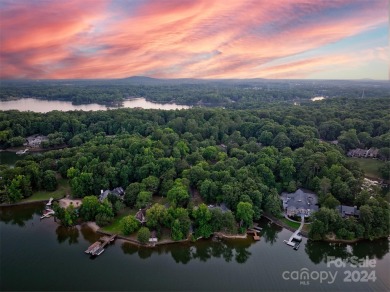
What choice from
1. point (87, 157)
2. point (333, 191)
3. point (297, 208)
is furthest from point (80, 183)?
point (333, 191)

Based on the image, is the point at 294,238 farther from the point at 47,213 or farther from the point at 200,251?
the point at 47,213

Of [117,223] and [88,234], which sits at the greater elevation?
[117,223]

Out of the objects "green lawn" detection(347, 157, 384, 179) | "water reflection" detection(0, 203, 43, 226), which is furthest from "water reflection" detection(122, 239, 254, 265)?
"green lawn" detection(347, 157, 384, 179)

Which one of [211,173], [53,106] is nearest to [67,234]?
[211,173]

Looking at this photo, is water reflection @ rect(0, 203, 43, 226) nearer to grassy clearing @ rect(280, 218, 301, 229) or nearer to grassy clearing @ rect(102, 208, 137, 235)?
grassy clearing @ rect(102, 208, 137, 235)

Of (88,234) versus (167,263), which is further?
(88,234)

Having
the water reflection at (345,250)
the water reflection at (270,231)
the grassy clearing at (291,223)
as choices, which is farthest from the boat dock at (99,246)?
the water reflection at (345,250)
